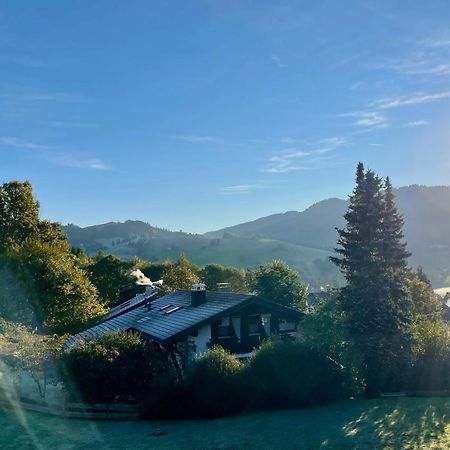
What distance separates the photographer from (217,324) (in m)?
29.0

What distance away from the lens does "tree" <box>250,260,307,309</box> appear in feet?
186

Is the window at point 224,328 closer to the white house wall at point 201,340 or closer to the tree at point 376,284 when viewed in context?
the white house wall at point 201,340

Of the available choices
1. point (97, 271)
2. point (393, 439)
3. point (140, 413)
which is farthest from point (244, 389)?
point (97, 271)

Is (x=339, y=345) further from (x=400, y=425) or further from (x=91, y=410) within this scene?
(x=91, y=410)

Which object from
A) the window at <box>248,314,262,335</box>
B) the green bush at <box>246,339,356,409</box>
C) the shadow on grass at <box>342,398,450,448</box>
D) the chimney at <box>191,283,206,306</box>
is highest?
the chimney at <box>191,283,206,306</box>

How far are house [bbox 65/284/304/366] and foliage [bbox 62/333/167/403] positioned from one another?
2745mm

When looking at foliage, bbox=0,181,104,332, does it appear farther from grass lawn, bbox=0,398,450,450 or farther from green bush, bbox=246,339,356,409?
green bush, bbox=246,339,356,409

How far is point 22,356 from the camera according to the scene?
82.6ft

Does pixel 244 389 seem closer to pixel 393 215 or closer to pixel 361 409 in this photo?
pixel 361 409

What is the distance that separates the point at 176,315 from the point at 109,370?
29.7 ft

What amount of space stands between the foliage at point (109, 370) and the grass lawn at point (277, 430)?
67.6 inches

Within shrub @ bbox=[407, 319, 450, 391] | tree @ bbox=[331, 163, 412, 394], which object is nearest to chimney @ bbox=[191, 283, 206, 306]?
tree @ bbox=[331, 163, 412, 394]

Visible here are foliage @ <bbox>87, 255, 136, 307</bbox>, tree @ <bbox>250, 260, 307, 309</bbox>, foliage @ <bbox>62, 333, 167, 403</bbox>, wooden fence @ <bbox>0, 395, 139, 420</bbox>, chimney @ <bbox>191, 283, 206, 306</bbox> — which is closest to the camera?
wooden fence @ <bbox>0, 395, 139, 420</bbox>

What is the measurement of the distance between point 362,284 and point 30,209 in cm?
3973
